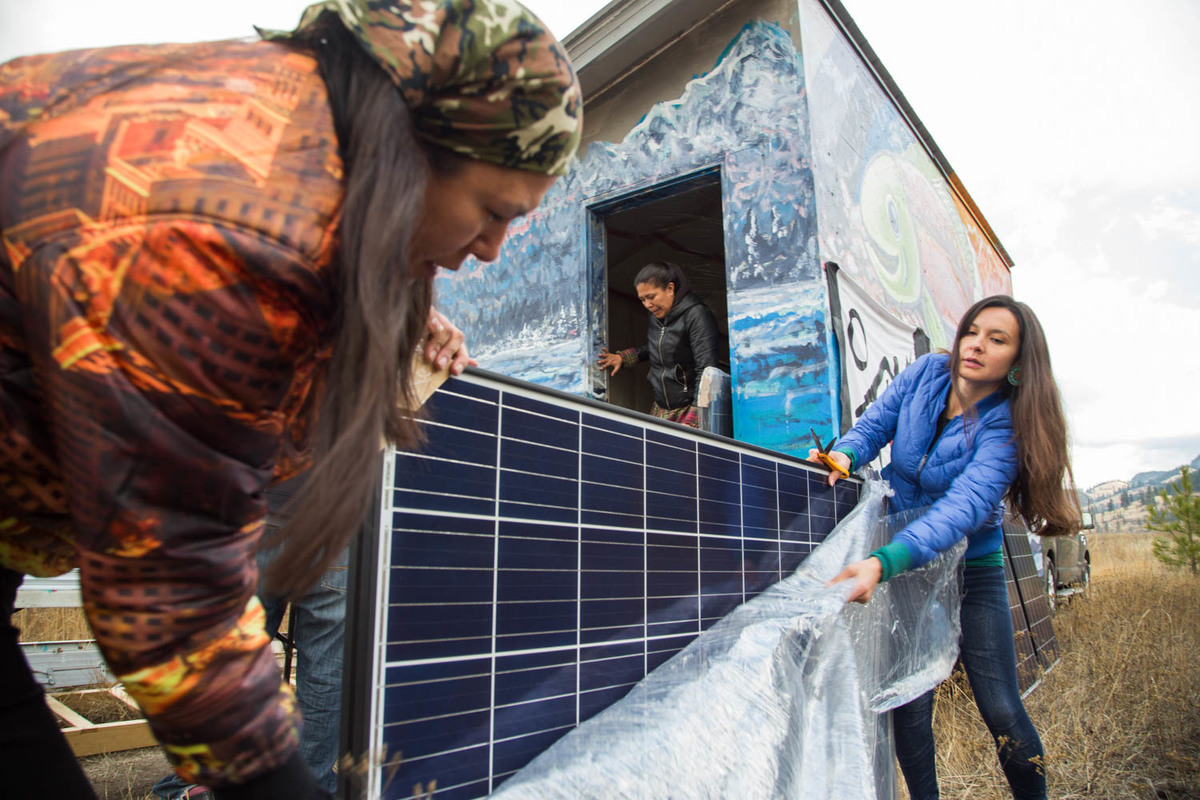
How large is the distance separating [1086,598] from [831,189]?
6.88m

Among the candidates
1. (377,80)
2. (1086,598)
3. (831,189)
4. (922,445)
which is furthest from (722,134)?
(1086,598)

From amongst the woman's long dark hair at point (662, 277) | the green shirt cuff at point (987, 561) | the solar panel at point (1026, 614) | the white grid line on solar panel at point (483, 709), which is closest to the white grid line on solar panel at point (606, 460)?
the white grid line on solar panel at point (483, 709)

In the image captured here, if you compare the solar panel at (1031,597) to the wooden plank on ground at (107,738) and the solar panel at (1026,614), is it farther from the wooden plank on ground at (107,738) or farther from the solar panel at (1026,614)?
the wooden plank on ground at (107,738)

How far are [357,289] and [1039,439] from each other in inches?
Result: 106

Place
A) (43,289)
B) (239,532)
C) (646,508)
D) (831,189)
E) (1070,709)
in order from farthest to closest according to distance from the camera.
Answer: (831,189), (1070,709), (646,508), (239,532), (43,289)

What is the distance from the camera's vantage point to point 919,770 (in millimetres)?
2781

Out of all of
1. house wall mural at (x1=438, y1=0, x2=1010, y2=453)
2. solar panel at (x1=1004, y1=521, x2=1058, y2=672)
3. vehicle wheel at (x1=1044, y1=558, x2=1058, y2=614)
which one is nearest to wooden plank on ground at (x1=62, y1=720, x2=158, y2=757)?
house wall mural at (x1=438, y1=0, x2=1010, y2=453)

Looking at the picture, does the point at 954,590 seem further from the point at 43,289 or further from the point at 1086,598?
the point at 1086,598

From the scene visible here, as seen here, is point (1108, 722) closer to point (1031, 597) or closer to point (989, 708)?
point (989, 708)

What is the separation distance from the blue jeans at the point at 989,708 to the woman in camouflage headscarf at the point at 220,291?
2.65 meters

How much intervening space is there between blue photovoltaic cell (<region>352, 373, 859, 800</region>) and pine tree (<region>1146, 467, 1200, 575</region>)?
41.6 feet

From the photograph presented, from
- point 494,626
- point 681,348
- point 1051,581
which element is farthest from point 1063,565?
→ point 494,626

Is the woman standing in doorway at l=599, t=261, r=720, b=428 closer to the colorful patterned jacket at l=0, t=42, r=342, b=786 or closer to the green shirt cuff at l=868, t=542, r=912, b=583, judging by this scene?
the green shirt cuff at l=868, t=542, r=912, b=583

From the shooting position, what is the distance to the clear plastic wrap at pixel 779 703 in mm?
1643
